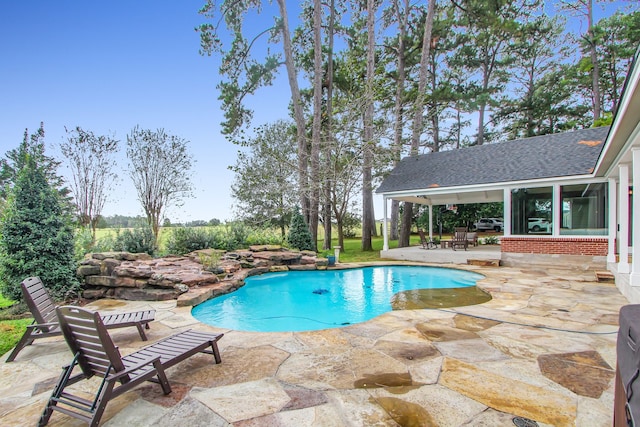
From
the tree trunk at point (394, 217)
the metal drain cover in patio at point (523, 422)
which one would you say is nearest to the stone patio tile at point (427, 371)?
the metal drain cover in patio at point (523, 422)

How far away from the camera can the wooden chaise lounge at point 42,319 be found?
145 inches

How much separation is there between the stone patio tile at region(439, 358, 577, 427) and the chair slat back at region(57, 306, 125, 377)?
9.10 feet

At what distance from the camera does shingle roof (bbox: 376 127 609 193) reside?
10.6 metres

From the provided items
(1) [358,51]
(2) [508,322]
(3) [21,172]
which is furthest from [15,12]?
(1) [358,51]

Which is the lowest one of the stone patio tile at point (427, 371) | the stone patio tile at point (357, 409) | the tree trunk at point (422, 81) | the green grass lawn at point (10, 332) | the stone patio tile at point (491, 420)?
the green grass lawn at point (10, 332)

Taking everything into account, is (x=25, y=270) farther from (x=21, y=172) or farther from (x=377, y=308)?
(x=377, y=308)

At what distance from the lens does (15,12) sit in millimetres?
7578

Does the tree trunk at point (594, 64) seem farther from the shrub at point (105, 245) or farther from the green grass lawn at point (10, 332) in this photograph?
the green grass lawn at point (10, 332)

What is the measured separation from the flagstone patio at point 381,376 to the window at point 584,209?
251 inches

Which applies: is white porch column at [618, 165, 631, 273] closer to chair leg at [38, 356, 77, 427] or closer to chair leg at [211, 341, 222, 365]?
chair leg at [211, 341, 222, 365]

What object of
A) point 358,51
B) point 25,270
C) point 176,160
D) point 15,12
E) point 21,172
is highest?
point 358,51

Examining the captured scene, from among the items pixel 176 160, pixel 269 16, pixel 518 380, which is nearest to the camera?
pixel 518 380


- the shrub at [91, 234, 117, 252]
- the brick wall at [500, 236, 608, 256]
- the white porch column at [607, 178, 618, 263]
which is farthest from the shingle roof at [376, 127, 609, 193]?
the shrub at [91, 234, 117, 252]

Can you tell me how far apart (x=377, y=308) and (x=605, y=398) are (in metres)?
4.21
